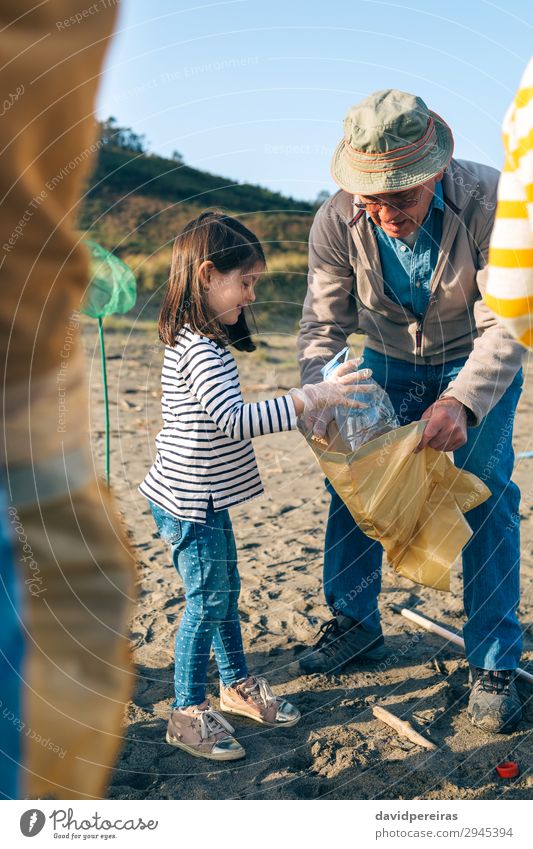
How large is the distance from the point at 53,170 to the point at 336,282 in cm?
189

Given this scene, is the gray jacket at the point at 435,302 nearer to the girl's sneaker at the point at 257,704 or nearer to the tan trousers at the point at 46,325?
the girl's sneaker at the point at 257,704

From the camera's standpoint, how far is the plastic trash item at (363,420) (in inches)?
121

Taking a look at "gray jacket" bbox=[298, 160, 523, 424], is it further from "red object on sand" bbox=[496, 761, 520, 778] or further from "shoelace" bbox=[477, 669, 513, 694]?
"red object on sand" bbox=[496, 761, 520, 778]

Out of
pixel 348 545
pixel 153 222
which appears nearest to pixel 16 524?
pixel 348 545

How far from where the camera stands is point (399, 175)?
2785 millimetres

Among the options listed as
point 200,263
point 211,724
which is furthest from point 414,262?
point 211,724

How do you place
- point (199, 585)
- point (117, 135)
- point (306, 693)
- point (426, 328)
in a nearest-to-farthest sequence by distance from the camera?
point (199, 585) < point (426, 328) < point (306, 693) < point (117, 135)

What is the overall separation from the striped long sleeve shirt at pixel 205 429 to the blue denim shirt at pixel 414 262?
2.26ft

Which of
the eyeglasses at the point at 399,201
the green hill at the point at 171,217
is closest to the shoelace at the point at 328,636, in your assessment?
the eyeglasses at the point at 399,201

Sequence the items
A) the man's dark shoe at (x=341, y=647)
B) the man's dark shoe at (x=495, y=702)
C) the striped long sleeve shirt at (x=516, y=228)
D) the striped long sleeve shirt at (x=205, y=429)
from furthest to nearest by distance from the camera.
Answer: the man's dark shoe at (x=341, y=647)
the man's dark shoe at (x=495, y=702)
the striped long sleeve shirt at (x=205, y=429)
the striped long sleeve shirt at (x=516, y=228)

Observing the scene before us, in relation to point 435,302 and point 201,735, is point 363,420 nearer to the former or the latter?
point 435,302

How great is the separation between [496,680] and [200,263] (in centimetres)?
173

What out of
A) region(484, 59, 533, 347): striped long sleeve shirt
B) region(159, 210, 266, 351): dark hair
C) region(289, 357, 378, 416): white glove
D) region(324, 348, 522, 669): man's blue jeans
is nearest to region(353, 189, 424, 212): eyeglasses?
region(159, 210, 266, 351): dark hair

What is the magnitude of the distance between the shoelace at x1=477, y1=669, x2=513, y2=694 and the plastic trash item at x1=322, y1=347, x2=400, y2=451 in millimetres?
919
